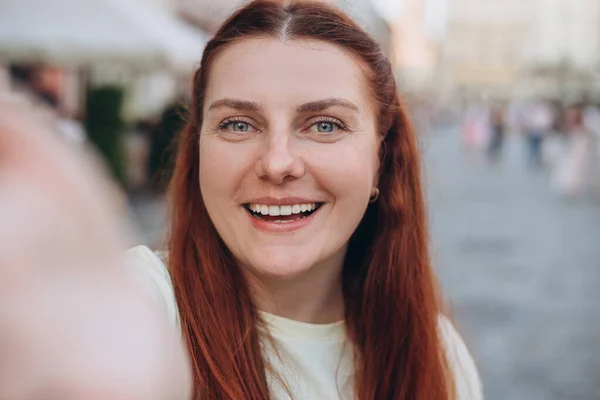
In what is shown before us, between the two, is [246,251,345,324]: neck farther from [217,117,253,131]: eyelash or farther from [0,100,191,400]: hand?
[0,100,191,400]: hand

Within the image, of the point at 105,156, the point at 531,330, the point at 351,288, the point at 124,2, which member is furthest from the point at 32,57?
the point at 351,288

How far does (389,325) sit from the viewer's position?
169 cm

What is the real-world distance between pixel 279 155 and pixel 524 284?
656 centimetres

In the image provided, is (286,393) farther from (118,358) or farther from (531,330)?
(531,330)

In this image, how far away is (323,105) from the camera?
1.48 m

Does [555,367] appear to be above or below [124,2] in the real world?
below

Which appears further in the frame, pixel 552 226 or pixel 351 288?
pixel 552 226

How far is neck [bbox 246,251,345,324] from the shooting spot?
1.54 metres

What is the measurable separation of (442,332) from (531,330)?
14.9 ft

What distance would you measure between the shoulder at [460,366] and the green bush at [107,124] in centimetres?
889

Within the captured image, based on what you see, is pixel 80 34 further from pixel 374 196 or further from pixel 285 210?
pixel 285 210

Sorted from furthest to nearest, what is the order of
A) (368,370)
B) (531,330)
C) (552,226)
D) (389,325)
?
(552,226) < (531,330) < (389,325) < (368,370)

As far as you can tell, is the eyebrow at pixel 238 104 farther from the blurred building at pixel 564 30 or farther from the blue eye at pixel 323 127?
the blurred building at pixel 564 30

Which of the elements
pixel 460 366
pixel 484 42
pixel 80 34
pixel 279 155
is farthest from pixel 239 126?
pixel 484 42
